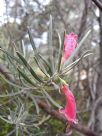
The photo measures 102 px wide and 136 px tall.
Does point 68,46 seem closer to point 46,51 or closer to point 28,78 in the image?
point 28,78

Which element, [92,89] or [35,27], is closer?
[92,89]

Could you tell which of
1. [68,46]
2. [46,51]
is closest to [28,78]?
[68,46]

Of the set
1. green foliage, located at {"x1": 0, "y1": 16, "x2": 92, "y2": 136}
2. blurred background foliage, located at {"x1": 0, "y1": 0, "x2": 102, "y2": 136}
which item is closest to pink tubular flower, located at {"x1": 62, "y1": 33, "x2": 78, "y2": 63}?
green foliage, located at {"x1": 0, "y1": 16, "x2": 92, "y2": 136}

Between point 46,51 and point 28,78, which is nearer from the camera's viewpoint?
point 28,78

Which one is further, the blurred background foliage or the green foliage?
the blurred background foliage

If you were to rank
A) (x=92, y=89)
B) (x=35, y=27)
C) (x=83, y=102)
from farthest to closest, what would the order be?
(x=35, y=27) < (x=83, y=102) < (x=92, y=89)

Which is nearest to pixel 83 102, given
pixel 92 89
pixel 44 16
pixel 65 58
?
pixel 92 89

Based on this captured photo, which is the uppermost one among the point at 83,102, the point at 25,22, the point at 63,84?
the point at 25,22

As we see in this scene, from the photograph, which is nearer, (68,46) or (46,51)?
(68,46)

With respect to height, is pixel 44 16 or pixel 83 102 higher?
pixel 44 16

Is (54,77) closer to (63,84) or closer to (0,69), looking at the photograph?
(63,84)

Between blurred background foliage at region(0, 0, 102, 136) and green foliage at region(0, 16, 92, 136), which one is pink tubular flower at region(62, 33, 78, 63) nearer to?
green foliage at region(0, 16, 92, 136)
